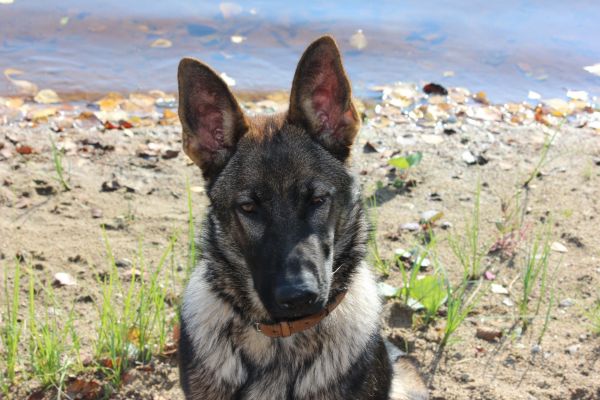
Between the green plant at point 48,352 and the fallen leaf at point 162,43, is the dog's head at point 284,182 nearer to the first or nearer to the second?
the green plant at point 48,352

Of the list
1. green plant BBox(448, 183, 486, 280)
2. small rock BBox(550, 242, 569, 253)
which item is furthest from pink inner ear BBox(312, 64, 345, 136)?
small rock BBox(550, 242, 569, 253)

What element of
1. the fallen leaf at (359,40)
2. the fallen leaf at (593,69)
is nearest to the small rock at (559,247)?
the fallen leaf at (593,69)

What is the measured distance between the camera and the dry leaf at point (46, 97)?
7.84m

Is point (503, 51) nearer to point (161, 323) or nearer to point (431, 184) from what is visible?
point (431, 184)

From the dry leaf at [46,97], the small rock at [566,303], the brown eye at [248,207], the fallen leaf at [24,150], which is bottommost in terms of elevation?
the small rock at [566,303]

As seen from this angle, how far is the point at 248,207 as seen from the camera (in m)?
3.28

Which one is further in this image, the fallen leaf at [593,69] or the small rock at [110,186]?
the fallen leaf at [593,69]

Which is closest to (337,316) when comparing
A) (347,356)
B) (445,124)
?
(347,356)

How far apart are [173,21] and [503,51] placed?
14.0ft

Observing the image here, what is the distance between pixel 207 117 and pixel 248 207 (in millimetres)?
471

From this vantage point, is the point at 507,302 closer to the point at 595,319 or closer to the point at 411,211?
the point at 595,319

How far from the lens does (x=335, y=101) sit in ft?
11.2

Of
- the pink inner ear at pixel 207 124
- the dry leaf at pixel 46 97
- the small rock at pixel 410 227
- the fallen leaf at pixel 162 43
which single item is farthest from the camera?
the fallen leaf at pixel 162 43

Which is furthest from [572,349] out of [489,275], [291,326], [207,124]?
[207,124]
